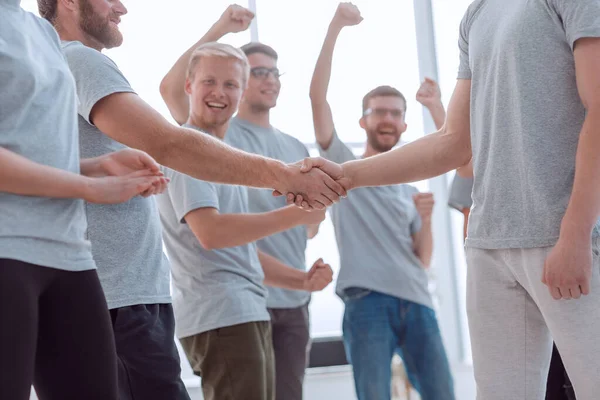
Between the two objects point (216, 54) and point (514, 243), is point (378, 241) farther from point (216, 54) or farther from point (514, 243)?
point (514, 243)

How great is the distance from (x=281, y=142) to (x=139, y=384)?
4.96 ft

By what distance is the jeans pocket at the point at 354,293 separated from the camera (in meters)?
2.90

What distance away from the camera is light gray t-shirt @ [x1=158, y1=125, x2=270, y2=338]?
2109mm

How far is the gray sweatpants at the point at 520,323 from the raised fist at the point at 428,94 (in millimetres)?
1587

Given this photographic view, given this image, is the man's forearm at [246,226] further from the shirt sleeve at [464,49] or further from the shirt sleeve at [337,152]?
the shirt sleeve at [337,152]

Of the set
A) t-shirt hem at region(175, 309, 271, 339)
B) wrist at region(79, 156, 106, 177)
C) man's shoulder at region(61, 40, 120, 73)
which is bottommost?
t-shirt hem at region(175, 309, 271, 339)

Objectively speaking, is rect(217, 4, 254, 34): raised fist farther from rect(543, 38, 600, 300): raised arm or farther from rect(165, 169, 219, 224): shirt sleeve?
rect(543, 38, 600, 300): raised arm

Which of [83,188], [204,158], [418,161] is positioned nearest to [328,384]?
[418,161]

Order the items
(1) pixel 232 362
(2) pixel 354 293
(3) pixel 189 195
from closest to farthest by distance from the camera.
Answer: (1) pixel 232 362
(3) pixel 189 195
(2) pixel 354 293

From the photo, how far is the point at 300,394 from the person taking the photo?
2652mm

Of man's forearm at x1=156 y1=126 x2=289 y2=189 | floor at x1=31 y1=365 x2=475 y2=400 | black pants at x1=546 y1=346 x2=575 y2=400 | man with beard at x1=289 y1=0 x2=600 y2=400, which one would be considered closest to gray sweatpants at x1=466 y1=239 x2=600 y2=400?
man with beard at x1=289 y1=0 x2=600 y2=400

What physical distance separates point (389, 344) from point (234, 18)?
1339mm

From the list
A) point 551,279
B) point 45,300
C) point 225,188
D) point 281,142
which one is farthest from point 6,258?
point 281,142

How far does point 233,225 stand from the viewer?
6.98 feet
